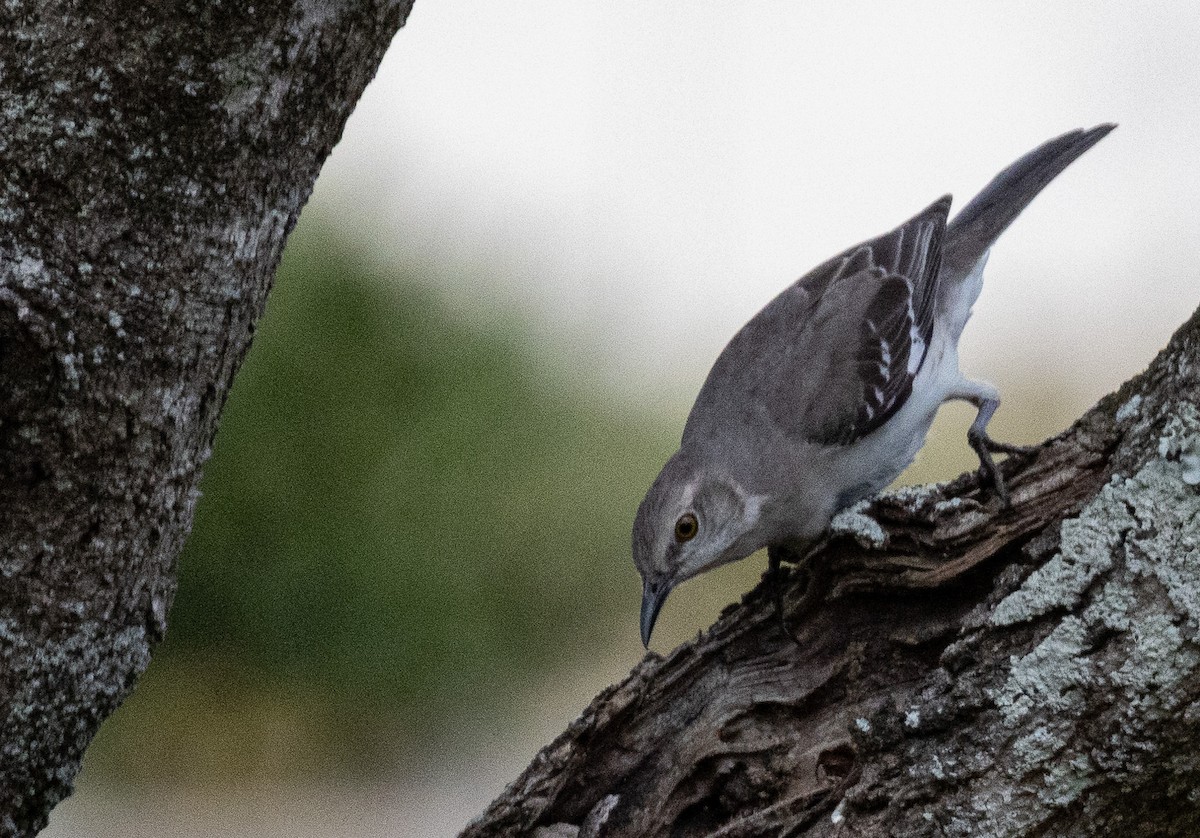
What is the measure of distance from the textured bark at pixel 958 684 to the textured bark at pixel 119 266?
1118 mm

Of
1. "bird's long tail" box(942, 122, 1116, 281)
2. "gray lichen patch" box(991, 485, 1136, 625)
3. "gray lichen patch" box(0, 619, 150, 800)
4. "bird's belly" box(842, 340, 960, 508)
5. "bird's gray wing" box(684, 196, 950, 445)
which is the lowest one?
"gray lichen patch" box(991, 485, 1136, 625)

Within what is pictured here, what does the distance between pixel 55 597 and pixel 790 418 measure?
2.58 m

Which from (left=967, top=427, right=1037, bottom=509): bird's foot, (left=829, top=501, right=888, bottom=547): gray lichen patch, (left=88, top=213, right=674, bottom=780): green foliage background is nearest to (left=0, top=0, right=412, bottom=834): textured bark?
(left=829, top=501, right=888, bottom=547): gray lichen patch

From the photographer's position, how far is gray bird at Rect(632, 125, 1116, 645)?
3.93m

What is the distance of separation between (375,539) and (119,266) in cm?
306

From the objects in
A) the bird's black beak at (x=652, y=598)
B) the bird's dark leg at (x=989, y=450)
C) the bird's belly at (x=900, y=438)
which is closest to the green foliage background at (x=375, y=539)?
the bird's black beak at (x=652, y=598)

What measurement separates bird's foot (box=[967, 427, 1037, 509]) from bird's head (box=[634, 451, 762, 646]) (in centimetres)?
102

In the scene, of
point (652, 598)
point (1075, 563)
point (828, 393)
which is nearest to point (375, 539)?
point (652, 598)

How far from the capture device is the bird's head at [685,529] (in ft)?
12.8

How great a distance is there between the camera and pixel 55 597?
2361 mm

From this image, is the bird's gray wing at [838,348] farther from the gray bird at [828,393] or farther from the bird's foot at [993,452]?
the bird's foot at [993,452]

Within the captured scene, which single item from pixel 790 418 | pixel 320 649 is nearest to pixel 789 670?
pixel 790 418

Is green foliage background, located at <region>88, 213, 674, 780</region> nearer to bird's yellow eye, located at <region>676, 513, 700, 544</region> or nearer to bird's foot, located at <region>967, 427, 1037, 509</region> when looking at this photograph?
bird's yellow eye, located at <region>676, 513, 700, 544</region>

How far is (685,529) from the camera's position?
3.93 m
